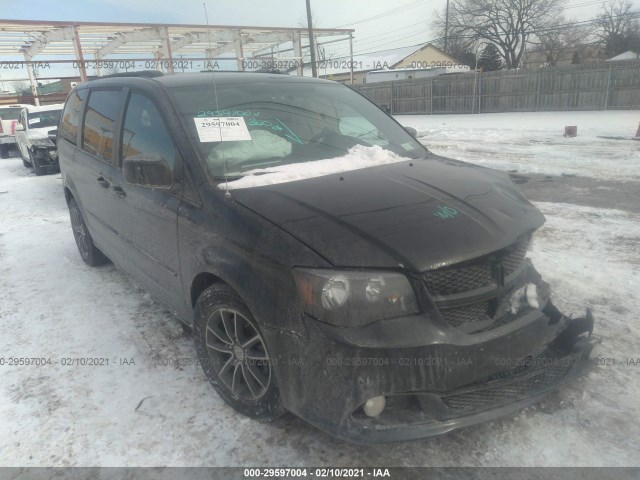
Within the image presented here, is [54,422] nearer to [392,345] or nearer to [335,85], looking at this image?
[392,345]

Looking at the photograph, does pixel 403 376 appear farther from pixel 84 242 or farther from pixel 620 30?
pixel 620 30

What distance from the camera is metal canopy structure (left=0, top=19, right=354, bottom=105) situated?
2247 cm

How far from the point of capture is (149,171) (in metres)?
2.67

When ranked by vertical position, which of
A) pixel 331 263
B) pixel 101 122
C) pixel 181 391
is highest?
pixel 101 122

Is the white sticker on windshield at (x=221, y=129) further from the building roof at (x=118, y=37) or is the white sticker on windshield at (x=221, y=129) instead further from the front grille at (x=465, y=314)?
the building roof at (x=118, y=37)

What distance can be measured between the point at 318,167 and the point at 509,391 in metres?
1.64

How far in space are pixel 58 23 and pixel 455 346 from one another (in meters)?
26.3

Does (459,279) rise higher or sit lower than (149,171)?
lower

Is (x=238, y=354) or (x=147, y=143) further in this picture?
(x=147, y=143)

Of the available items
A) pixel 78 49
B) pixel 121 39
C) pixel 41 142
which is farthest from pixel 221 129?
pixel 121 39

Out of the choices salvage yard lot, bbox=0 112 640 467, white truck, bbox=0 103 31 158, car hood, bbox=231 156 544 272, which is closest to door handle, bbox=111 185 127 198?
salvage yard lot, bbox=0 112 640 467

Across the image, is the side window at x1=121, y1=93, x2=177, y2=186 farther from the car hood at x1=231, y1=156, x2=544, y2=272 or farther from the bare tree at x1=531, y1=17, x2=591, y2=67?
the bare tree at x1=531, y1=17, x2=591, y2=67

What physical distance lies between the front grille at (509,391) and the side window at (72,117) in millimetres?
4222

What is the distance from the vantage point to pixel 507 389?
6.99 ft
